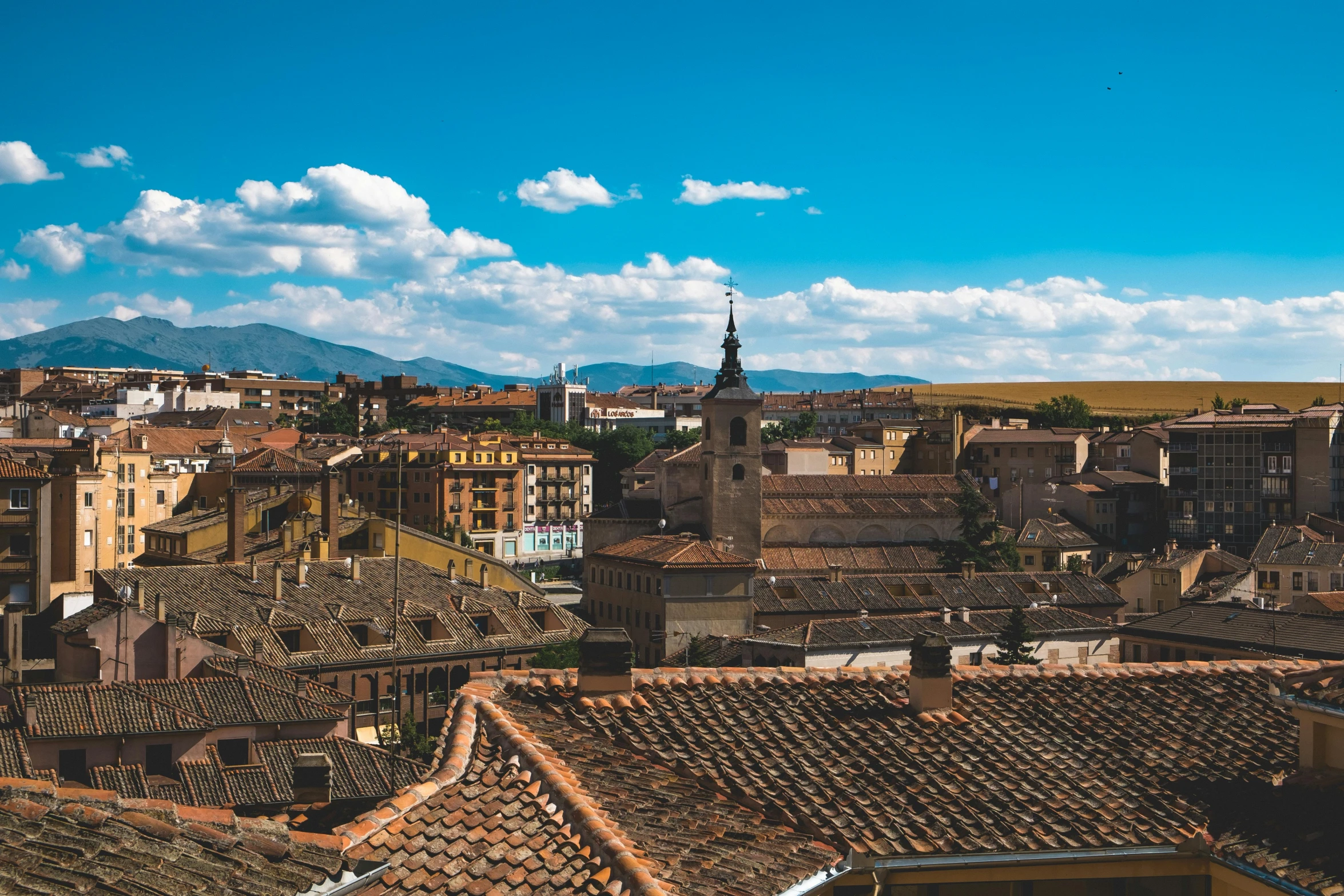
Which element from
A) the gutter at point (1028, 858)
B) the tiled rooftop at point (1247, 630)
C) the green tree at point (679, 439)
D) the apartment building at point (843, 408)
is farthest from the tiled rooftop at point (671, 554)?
the apartment building at point (843, 408)

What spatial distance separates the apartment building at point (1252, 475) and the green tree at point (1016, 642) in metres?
42.2

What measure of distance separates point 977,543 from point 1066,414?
219 feet

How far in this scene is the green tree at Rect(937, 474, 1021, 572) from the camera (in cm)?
6962

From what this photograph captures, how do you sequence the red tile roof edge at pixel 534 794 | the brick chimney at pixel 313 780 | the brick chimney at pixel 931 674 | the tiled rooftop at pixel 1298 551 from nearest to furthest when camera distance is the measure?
1. the red tile roof edge at pixel 534 794
2. the brick chimney at pixel 931 674
3. the brick chimney at pixel 313 780
4. the tiled rooftop at pixel 1298 551

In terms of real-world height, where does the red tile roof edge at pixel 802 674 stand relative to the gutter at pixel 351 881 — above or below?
above

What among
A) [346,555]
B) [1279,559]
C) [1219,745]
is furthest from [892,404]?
[1219,745]

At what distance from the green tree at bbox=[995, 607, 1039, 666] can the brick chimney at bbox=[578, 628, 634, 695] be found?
1311 inches

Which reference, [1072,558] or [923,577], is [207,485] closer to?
[923,577]

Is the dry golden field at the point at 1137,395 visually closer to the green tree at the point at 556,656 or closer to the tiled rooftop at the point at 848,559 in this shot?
the tiled rooftop at the point at 848,559

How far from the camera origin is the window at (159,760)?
20.4 metres

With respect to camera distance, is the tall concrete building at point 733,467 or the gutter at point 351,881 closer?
the gutter at point 351,881

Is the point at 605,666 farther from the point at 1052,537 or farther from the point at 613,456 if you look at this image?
the point at 613,456

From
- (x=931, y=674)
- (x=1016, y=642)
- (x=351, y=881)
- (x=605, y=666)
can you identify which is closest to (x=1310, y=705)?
(x=931, y=674)

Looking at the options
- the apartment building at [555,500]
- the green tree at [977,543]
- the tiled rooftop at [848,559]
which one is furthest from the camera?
the apartment building at [555,500]
